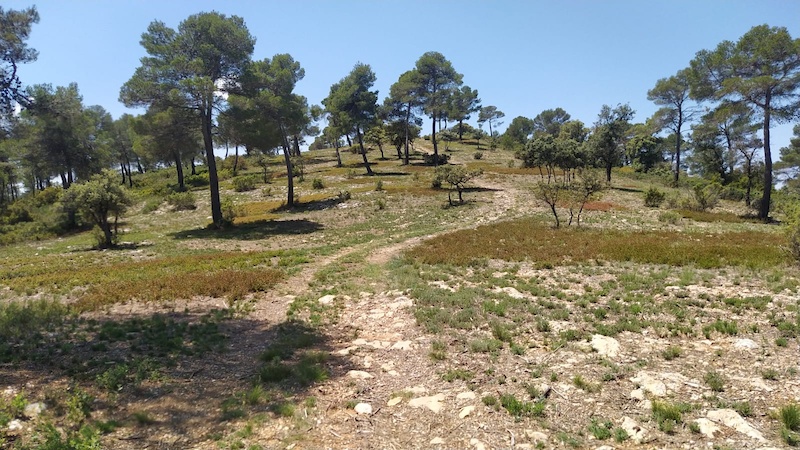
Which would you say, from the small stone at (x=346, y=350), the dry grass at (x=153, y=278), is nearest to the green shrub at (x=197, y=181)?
the dry grass at (x=153, y=278)

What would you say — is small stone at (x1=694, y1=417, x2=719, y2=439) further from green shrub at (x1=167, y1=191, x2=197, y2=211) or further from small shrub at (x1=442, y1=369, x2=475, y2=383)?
green shrub at (x1=167, y1=191, x2=197, y2=211)

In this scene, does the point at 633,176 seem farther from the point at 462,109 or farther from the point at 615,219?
the point at 615,219

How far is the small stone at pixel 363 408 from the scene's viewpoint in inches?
268

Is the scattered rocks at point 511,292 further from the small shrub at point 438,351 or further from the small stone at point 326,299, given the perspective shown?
the small stone at point 326,299

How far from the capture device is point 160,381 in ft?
25.2

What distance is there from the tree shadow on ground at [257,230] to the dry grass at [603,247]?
38.4ft

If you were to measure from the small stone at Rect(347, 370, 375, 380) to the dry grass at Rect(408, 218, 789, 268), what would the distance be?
9.95m

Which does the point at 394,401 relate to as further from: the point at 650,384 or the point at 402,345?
the point at 650,384

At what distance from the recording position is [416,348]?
368 inches

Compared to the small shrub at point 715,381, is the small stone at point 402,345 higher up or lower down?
lower down

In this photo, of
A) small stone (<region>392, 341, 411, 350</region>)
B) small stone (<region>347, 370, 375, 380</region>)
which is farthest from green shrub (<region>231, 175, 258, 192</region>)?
small stone (<region>347, 370, 375, 380</region>)

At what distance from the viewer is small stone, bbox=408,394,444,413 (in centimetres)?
677

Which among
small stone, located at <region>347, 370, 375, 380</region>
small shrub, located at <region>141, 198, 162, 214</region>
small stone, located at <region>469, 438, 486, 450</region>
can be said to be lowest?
small stone, located at <region>347, 370, 375, 380</region>

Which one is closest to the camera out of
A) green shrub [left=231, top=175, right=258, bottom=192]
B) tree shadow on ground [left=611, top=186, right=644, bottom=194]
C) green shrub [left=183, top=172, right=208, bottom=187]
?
tree shadow on ground [left=611, top=186, right=644, bottom=194]
